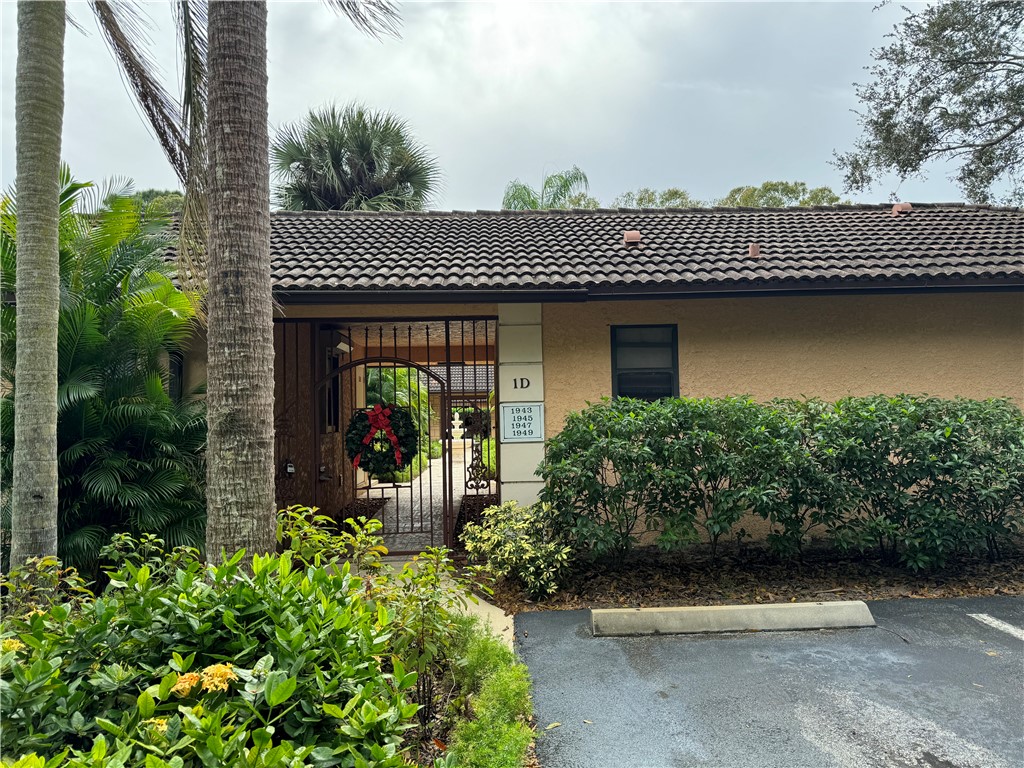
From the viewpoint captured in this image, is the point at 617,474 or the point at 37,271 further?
the point at 617,474

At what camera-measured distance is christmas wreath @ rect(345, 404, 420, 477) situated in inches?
311

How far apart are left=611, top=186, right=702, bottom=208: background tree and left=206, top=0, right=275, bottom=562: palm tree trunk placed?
25.7 metres

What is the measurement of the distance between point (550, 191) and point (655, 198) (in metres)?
8.66

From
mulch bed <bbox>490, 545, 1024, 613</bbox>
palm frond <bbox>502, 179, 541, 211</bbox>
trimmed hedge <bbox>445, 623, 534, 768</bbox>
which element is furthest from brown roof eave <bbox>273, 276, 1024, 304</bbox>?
palm frond <bbox>502, 179, 541, 211</bbox>

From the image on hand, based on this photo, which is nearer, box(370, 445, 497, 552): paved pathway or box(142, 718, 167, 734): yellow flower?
box(142, 718, 167, 734): yellow flower

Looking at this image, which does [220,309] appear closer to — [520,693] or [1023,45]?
[520,693]

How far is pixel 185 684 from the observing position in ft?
6.34

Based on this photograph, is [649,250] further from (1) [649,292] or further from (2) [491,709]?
(2) [491,709]

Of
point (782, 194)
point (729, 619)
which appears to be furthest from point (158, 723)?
point (782, 194)

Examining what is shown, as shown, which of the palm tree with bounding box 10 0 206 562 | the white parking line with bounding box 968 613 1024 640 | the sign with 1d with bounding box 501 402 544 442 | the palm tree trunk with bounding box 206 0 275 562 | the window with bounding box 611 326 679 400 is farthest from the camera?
the window with bounding box 611 326 679 400

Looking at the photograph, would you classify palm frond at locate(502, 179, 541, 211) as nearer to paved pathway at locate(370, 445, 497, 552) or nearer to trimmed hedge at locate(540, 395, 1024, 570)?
paved pathway at locate(370, 445, 497, 552)

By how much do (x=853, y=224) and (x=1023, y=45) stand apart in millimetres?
7934

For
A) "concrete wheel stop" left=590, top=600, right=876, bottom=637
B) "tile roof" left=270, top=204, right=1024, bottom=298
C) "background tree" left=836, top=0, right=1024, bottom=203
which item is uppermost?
"background tree" left=836, top=0, right=1024, bottom=203

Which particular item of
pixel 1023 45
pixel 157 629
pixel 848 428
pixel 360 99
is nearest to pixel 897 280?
pixel 848 428
